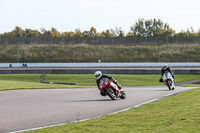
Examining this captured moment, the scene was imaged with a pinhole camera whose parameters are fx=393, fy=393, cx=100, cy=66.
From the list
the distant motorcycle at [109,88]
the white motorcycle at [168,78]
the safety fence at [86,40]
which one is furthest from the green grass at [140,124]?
the safety fence at [86,40]

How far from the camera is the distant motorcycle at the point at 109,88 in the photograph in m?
14.8

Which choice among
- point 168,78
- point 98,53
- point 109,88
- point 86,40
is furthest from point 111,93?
point 86,40

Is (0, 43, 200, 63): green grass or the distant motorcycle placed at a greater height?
(0, 43, 200, 63): green grass

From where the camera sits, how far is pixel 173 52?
242ft

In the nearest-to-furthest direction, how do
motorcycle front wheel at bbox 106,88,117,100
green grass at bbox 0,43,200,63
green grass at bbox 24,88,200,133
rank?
green grass at bbox 24,88,200,133
motorcycle front wheel at bbox 106,88,117,100
green grass at bbox 0,43,200,63

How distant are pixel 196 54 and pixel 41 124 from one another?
64.3 meters

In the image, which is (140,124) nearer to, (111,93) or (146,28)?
(111,93)

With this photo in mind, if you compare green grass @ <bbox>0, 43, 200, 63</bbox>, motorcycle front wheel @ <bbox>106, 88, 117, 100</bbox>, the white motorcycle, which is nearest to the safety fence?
green grass @ <bbox>0, 43, 200, 63</bbox>

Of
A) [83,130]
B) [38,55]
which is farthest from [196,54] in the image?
[83,130]

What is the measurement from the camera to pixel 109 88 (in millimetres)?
14984

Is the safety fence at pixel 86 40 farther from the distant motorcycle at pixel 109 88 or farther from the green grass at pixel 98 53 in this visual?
the distant motorcycle at pixel 109 88

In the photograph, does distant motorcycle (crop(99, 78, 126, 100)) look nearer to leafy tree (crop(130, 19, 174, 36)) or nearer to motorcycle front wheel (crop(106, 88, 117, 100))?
motorcycle front wheel (crop(106, 88, 117, 100))

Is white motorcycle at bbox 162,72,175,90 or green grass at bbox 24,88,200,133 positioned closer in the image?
green grass at bbox 24,88,200,133

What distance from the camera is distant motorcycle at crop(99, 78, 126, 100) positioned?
14.8 metres
